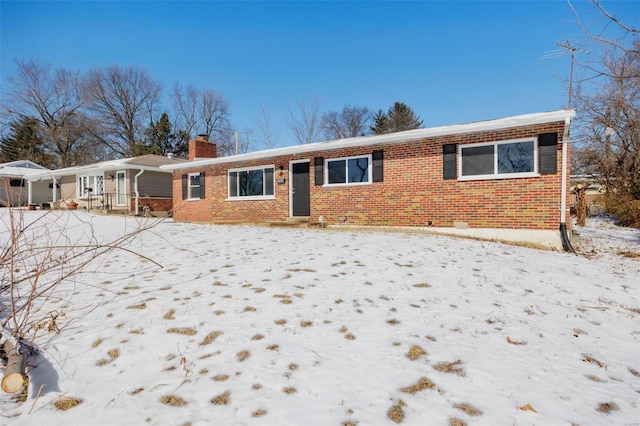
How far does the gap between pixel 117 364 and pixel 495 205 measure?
8192 mm

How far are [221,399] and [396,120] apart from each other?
37.2 m

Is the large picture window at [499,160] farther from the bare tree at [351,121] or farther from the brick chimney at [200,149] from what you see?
the bare tree at [351,121]

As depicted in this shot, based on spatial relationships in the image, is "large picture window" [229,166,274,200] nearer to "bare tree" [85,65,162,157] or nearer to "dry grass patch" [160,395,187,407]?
"dry grass patch" [160,395,187,407]

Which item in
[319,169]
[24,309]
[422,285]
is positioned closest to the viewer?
[24,309]

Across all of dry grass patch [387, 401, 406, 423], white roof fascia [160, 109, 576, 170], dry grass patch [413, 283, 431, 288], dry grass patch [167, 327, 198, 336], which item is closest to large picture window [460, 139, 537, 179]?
white roof fascia [160, 109, 576, 170]

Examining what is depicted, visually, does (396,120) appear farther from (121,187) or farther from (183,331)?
(183,331)

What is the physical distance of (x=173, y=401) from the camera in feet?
6.85

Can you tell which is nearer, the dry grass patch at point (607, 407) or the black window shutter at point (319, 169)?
the dry grass patch at point (607, 407)

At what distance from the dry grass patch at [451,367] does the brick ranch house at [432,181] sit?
6269 mm

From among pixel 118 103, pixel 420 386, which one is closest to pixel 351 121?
pixel 118 103

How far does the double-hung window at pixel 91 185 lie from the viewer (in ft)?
61.1

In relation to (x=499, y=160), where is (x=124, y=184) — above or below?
above

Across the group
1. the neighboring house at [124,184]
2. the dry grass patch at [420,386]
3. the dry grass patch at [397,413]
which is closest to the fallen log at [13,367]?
the dry grass patch at [397,413]

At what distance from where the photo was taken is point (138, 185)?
17047 millimetres
